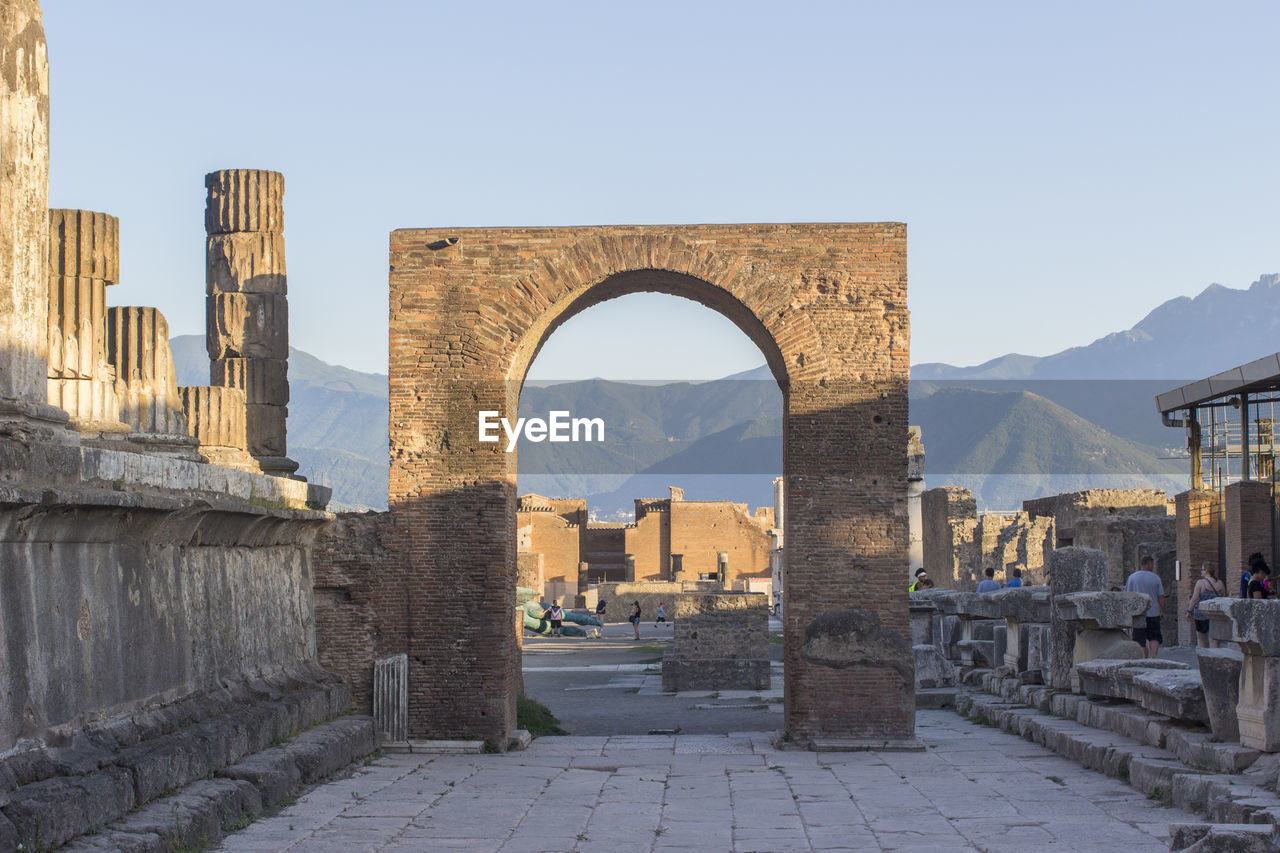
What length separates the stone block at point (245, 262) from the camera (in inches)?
663

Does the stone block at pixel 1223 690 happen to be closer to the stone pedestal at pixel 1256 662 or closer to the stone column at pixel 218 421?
the stone pedestal at pixel 1256 662

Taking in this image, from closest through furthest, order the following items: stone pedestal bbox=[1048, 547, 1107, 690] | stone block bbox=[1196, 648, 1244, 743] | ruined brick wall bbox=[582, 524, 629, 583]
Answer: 1. stone block bbox=[1196, 648, 1244, 743]
2. stone pedestal bbox=[1048, 547, 1107, 690]
3. ruined brick wall bbox=[582, 524, 629, 583]

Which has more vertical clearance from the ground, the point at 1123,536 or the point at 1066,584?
the point at 1123,536

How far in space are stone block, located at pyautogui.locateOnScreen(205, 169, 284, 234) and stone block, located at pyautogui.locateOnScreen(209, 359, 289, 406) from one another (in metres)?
1.60

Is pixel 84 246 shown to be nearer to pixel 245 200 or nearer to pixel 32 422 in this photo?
pixel 245 200

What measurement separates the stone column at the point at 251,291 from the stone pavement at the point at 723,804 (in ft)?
21.8

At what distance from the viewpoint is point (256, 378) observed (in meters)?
17.0

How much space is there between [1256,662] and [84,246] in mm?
10221

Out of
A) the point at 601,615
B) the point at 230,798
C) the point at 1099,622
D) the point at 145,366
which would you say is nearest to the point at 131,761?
the point at 230,798

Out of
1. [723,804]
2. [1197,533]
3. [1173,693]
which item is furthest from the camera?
[1197,533]

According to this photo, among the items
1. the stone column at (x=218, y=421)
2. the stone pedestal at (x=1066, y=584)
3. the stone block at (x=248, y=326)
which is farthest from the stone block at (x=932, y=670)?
the stone block at (x=248, y=326)

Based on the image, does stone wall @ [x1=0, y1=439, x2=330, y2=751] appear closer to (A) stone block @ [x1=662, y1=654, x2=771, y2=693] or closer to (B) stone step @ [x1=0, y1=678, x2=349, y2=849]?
(B) stone step @ [x1=0, y1=678, x2=349, y2=849]

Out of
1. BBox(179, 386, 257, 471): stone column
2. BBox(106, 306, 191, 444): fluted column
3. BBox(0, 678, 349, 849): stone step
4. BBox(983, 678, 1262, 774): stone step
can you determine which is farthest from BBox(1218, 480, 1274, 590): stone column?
BBox(0, 678, 349, 849): stone step

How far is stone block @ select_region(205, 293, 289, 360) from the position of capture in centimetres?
1684
